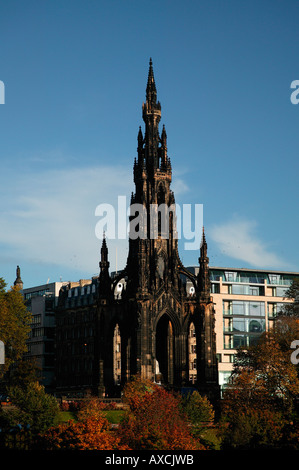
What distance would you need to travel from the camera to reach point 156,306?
13575cm

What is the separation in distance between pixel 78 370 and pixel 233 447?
391 ft

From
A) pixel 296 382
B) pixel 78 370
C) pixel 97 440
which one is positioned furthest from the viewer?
pixel 78 370

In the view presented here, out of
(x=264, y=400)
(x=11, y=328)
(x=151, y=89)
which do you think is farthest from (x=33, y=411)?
(x=151, y=89)

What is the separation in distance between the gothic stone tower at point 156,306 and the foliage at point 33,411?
35.1 m

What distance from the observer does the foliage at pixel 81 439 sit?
253 feet

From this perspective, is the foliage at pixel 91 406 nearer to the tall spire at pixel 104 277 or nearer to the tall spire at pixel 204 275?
the tall spire at pixel 104 277

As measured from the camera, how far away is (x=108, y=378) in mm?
136000

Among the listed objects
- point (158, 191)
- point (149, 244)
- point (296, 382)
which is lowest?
point (296, 382)

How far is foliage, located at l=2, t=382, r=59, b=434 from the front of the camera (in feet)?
300

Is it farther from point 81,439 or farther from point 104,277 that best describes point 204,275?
Answer: point 81,439

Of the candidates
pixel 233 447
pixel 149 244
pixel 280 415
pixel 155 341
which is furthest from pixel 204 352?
pixel 233 447

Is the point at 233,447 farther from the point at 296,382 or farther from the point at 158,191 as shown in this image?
the point at 158,191

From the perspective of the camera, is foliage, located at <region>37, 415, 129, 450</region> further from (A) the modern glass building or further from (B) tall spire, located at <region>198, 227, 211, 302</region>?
(A) the modern glass building
